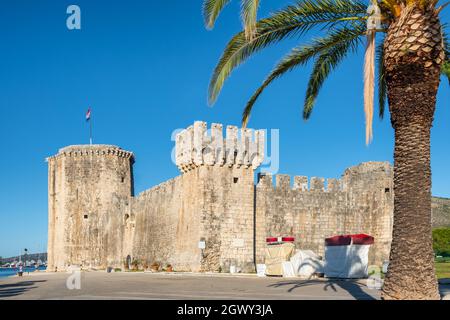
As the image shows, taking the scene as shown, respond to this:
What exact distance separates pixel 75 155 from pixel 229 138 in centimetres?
1675

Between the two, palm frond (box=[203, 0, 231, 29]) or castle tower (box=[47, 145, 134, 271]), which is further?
castle tower (box=[47, 145, 134, 271])

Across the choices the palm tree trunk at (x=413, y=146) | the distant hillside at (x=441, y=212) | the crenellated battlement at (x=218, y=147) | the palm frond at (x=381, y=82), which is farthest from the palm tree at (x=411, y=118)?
the distant hillside at (x=441, y=212)

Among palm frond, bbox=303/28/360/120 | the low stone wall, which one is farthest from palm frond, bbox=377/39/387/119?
the low stone wall

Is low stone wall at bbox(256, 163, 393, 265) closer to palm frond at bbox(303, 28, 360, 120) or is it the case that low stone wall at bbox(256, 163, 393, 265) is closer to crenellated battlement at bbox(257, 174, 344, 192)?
crenellated battlement at bbox(257, 174, 344, 192)

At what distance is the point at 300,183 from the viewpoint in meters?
28.9

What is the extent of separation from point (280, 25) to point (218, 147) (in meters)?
14.0

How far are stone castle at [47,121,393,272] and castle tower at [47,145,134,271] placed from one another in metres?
0.06

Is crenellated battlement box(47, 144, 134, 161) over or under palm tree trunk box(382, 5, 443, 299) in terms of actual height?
over

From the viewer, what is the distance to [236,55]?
11.6 metres

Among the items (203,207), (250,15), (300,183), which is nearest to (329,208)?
(300,183)

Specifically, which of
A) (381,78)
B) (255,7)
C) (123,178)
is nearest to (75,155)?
(123,178)

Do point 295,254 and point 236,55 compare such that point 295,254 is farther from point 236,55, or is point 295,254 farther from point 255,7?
point 255,7

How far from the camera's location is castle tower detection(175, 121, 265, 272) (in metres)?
24.8

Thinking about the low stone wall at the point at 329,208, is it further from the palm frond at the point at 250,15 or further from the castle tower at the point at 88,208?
the palm frond at the point at 250,15
